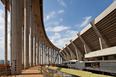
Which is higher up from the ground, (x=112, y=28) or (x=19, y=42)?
(x=112, y=28)

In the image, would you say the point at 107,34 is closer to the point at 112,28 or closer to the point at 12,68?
the point at 112,28

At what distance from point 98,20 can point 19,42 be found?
12615 millimetres

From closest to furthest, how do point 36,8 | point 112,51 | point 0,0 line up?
point 112,51 < point 0,0 < point 36,8

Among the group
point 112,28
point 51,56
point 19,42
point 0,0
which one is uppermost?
point 0,0

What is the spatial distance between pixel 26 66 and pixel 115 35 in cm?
2402

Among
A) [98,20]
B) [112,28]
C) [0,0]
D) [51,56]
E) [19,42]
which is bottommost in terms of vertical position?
[51,56]

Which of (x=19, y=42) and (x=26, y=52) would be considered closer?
(x=19, y=42)

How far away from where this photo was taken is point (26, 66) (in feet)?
102

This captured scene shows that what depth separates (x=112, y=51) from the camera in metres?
15.0

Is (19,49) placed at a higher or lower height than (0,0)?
lower

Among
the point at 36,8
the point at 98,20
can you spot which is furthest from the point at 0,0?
the point at 98,20

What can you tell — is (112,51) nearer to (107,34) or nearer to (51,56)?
(107,34)

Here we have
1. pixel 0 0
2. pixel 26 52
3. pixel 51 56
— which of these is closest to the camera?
pixel 26 52

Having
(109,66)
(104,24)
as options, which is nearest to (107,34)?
(104,24)
